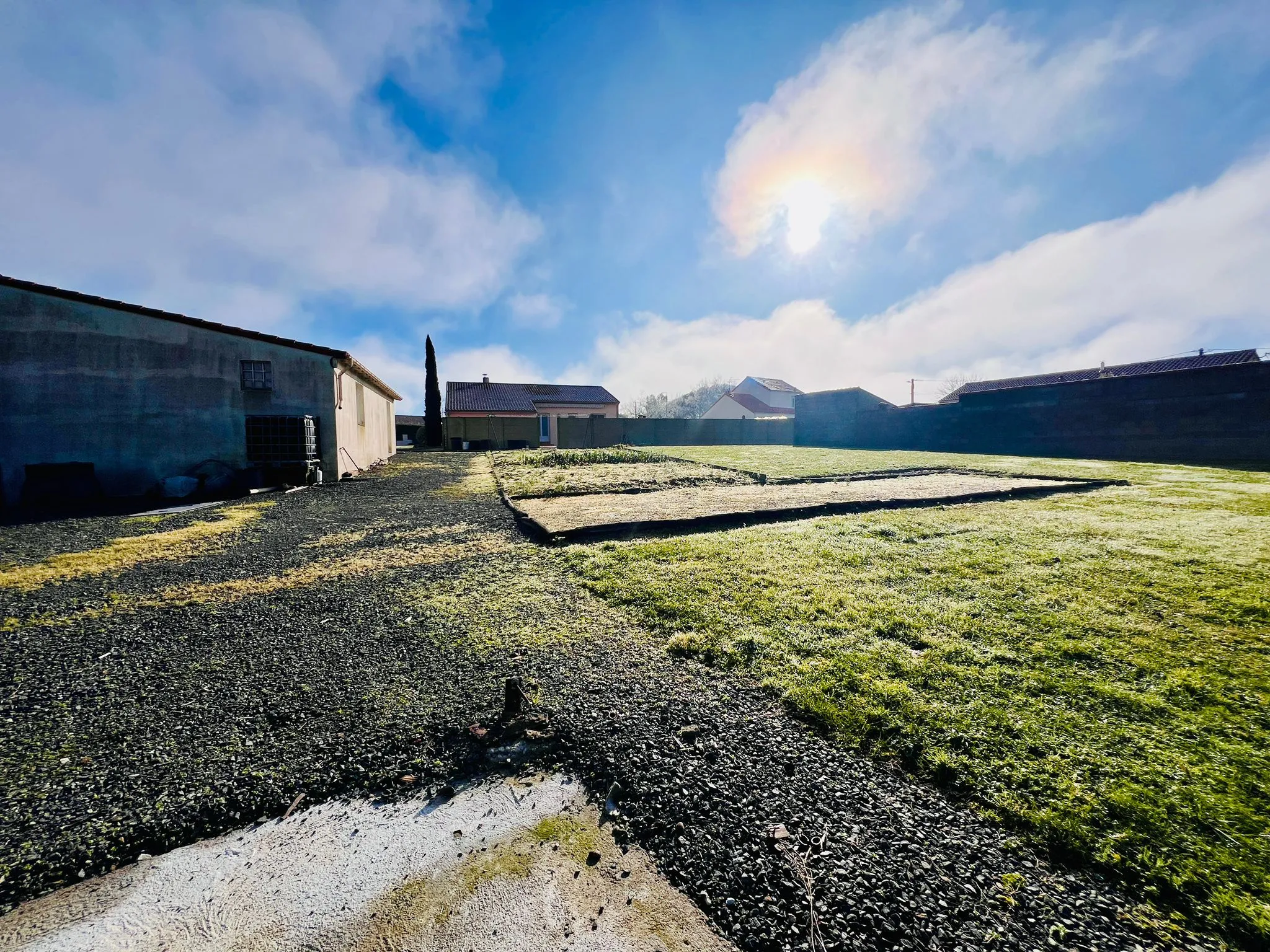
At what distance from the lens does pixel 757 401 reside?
48.0 m

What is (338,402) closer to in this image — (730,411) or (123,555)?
(123,555)

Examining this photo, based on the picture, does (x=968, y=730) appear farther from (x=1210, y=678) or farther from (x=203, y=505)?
(x=203, y=505)

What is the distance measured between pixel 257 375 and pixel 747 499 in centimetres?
1110

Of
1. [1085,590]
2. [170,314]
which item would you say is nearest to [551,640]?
[1085,590]

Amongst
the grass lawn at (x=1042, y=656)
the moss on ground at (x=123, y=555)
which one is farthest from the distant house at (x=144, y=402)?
the grass lawn at (x=1042, y=656)

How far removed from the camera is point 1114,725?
2.07 meters

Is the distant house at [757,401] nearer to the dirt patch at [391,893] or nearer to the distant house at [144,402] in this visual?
the distant house at [144,402]

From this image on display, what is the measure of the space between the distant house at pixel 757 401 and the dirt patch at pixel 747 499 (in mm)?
37385

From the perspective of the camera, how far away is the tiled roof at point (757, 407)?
47156 mm

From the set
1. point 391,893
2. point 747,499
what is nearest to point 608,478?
point 747,499

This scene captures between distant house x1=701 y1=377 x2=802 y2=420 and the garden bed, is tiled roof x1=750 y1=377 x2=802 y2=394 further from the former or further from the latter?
the garden bed

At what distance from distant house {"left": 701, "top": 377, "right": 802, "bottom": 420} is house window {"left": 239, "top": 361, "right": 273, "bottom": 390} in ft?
129

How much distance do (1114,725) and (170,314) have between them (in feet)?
48.1

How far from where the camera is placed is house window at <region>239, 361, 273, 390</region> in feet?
34.8
